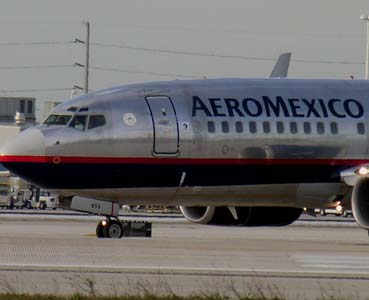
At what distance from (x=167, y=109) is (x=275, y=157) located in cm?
286

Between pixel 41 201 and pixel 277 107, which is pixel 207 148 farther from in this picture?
pixel 41 201

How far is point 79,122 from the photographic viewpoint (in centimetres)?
3206

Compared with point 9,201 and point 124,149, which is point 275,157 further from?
point 9,201

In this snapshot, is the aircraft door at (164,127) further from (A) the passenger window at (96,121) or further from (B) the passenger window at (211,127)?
(A) the passenger window at (96,121)

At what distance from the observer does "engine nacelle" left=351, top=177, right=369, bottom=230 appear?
32875mm

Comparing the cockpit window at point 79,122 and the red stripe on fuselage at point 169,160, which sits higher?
the cockpit window at point 79,122

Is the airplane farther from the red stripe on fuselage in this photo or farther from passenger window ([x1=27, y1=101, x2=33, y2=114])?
passenger window ([x1=27, y1=101, x2=33, y2=114])

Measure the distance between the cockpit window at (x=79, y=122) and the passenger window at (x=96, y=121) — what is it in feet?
0.43

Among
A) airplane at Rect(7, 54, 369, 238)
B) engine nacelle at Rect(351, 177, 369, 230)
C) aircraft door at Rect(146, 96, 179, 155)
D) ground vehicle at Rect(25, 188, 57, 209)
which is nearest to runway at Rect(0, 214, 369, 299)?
engine nacelle at Rect(351, 177, 369, 230)

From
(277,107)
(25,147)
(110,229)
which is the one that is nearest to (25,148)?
(25,147)

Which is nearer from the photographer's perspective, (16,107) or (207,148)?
(207,148)

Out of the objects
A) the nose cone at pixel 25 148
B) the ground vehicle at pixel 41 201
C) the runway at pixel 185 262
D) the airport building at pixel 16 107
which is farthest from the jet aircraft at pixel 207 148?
the airport building at pixel 16 107

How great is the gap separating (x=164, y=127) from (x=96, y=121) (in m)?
1.52

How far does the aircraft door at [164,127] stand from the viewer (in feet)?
106
